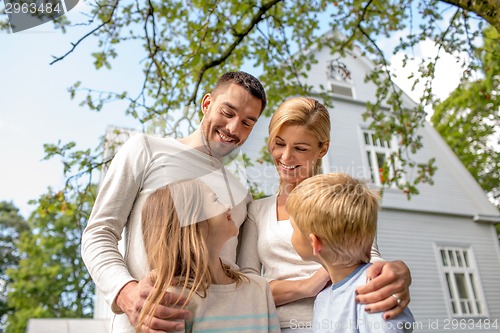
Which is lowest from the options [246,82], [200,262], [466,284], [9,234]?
[200,262]

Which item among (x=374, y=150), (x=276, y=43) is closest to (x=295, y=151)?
(x=276, y=43)

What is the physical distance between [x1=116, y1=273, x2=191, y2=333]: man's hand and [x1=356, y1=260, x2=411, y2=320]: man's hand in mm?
373

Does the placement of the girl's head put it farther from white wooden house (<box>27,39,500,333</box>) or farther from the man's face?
white wooden house (<box>27,39,500,333</box>)

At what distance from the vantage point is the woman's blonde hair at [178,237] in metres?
1.04

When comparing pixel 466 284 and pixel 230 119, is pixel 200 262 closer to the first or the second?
pixel 230 119

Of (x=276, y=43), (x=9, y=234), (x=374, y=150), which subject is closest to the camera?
(x=276, y=43)

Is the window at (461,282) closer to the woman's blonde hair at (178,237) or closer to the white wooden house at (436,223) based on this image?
the white wooden house at (436,223)

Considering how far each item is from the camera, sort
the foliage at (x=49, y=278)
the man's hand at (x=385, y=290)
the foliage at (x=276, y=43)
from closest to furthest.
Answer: the man's hand at (x=385, y=290)
the foliage at (x=276, y=43)
the foliage at (x=49, y=278)

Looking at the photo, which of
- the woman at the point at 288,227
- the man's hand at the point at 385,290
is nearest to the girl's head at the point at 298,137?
the woman at the point at 288,227

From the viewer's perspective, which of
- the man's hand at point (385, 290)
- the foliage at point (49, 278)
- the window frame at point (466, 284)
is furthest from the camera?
the foliage at point (49, 278)

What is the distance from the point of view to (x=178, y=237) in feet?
3.55

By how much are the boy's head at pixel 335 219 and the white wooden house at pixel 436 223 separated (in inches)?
278

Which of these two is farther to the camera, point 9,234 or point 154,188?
point 9,234

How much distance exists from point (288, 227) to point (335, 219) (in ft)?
0.89
